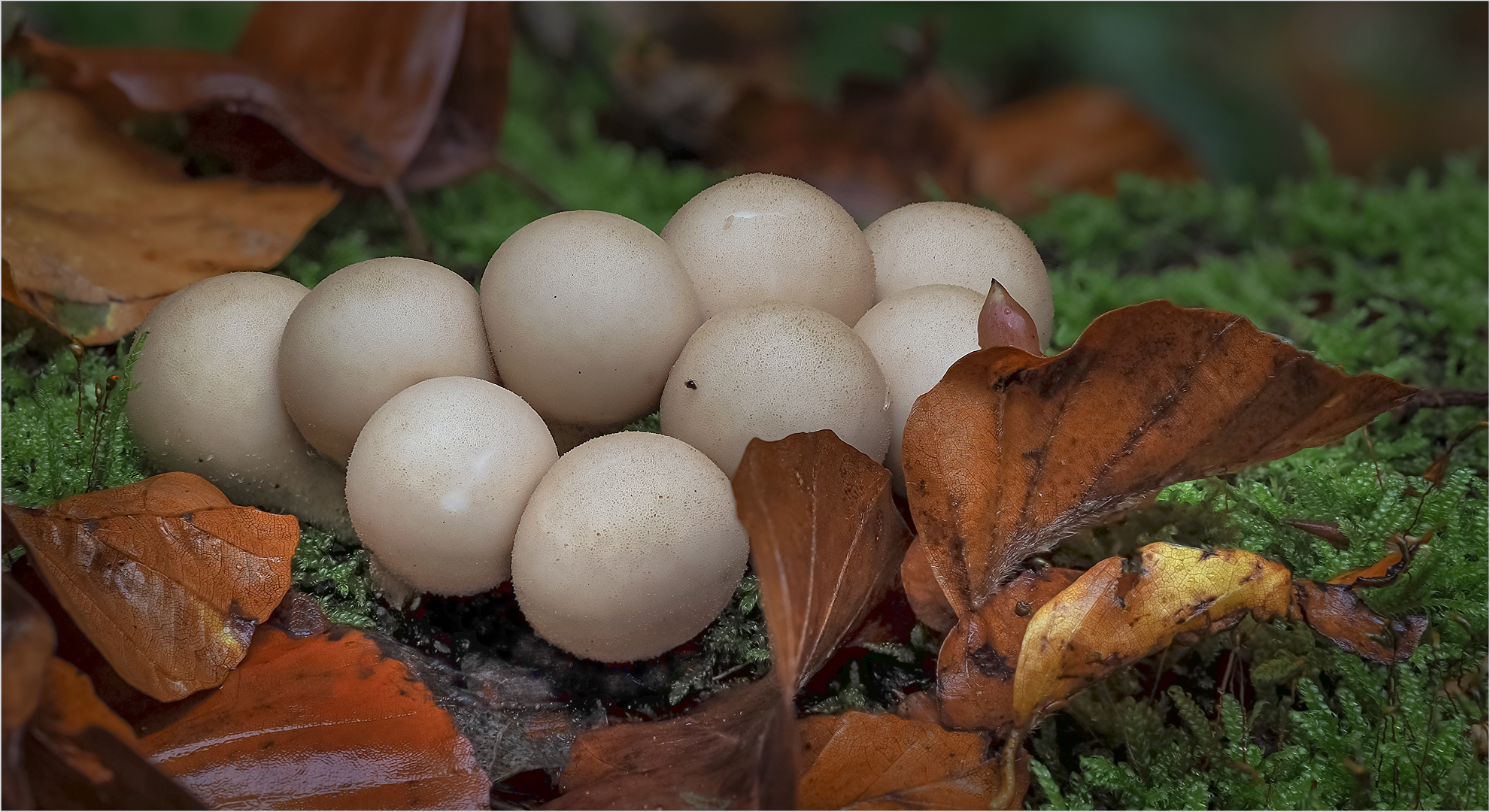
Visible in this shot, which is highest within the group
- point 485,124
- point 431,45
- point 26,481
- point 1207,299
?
point 431,45

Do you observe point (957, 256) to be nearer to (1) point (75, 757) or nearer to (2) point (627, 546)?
(2) point (627, 546)

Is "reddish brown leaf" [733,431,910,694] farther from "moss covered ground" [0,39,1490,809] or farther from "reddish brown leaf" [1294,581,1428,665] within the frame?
"reddish brown leaf" [1294,581,1428,665]

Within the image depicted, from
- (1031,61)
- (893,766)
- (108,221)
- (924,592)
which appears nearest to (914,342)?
(924,592)

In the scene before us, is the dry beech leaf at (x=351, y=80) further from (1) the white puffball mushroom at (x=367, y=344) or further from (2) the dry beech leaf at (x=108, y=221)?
(1) the white puffball mushroom at (x=367, y=344)

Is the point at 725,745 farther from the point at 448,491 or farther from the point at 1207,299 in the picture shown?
the point at 1207,299

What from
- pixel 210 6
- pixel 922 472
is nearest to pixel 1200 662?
pixel 922 472

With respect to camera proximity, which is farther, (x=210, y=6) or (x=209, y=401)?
(x=210, y=6)
